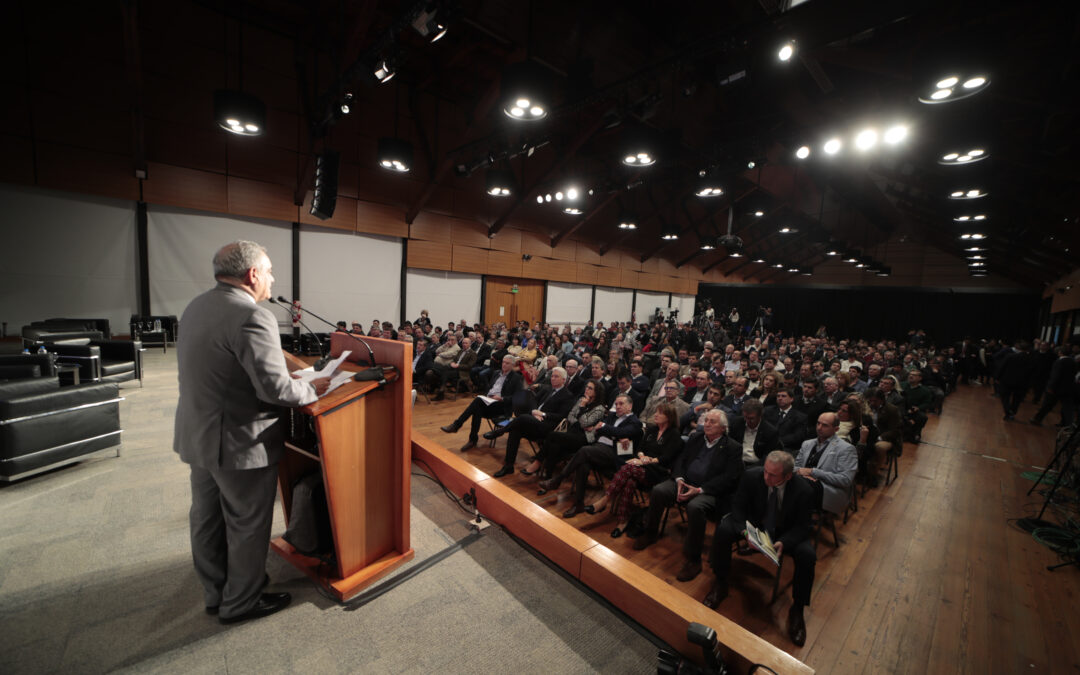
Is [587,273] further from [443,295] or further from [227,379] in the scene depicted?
[227,379]

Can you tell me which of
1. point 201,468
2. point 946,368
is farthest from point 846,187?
point 201,468

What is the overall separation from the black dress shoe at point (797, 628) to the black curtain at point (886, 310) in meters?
19.7

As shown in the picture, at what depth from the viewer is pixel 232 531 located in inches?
57.1

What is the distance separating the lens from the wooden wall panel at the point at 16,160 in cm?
623

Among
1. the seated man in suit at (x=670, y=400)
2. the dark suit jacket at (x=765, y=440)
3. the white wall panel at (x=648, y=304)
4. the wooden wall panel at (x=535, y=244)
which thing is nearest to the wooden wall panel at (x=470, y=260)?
the wooden wall panel at (x=535, y=244)

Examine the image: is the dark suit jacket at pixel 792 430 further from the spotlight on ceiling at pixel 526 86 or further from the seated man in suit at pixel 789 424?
A: the spotlight on ceiling at pixel 526 86

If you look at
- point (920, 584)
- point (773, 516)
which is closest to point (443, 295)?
point (773, 516)

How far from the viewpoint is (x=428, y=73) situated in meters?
9.03

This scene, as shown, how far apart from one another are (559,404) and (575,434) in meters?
0.52

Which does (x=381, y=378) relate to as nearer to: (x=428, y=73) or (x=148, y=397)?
(x=148, y=397)

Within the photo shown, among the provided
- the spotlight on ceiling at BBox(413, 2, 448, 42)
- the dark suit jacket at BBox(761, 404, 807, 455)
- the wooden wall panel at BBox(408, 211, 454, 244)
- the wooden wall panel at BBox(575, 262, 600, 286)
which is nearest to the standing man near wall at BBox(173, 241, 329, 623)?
the spotlight on ceiling at BBox(413, 2, 448, 42)

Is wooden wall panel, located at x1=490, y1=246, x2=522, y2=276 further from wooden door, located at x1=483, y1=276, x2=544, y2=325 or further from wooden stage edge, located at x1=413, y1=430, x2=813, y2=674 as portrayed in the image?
wooden stage edge, located at x1=413, y1=430, x2=813, y2=674

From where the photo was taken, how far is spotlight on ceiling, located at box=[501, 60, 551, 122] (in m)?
4.21

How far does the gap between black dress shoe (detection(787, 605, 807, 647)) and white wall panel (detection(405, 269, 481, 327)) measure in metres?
10.2
